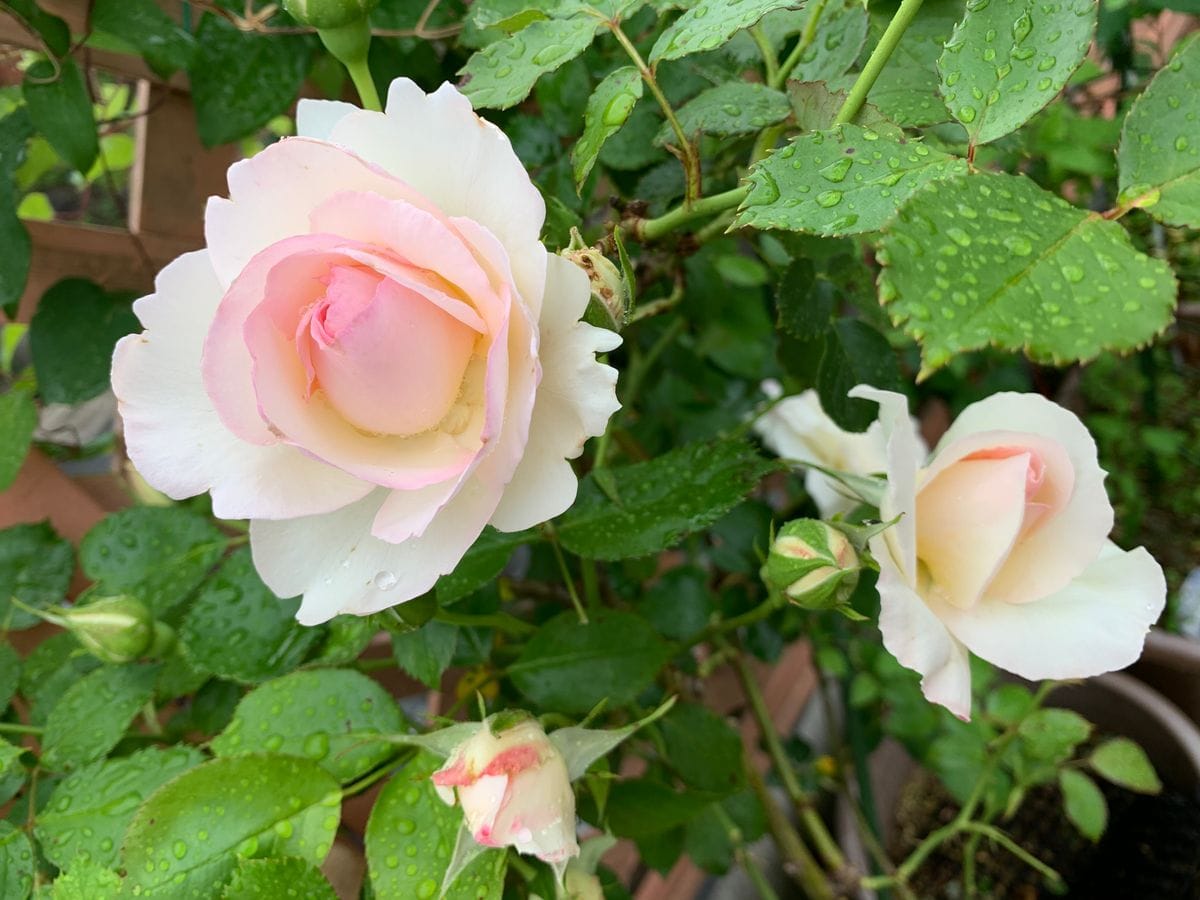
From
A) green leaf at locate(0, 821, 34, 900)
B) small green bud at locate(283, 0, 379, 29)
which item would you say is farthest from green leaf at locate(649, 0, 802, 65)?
green leaf at locate(0, 821, 34, 900)

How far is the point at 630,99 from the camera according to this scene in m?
0.31

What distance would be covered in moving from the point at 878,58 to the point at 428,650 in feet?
1.09

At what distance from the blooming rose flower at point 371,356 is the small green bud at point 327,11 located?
0.08 metres

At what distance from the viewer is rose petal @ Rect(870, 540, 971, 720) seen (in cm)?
30

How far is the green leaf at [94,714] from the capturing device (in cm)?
44

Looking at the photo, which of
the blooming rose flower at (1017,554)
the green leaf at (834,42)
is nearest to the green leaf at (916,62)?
the green leaf at (834,42)

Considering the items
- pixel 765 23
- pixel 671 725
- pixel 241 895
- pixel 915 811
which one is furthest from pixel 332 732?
pixel 915 811

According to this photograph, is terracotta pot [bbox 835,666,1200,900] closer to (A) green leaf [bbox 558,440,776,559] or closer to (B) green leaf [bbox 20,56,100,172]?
(A) green leaf [bbox 558,440,776,559]

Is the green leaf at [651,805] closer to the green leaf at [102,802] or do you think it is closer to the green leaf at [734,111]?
the green leaf at [102,802]

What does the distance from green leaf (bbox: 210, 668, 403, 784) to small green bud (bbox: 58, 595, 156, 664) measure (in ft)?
0.34

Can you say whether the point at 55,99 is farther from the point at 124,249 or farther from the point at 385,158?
the point at 385,158

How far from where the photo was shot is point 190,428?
275 millimetres

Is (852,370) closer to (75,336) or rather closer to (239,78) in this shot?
(239,78)

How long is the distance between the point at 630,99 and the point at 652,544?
0.63 ft
